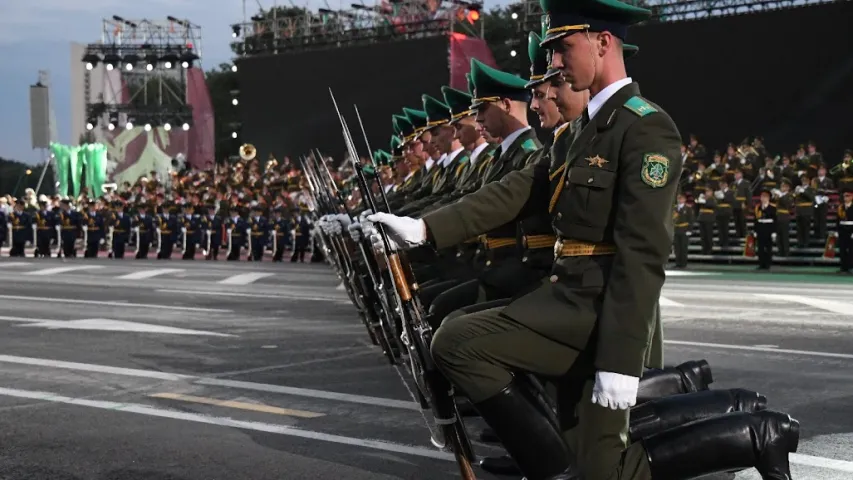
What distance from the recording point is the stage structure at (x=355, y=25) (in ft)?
120

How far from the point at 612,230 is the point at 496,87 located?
307cm

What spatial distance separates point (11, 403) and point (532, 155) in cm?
440

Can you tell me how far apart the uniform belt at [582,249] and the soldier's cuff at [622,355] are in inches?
13.9

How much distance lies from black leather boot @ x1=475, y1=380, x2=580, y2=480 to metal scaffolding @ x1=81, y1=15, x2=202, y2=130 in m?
45.1

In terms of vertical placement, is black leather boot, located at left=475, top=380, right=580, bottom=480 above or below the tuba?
below

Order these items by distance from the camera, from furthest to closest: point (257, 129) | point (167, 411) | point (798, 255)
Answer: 1. point (257, 129)
2. point (798, 255)
3. point (167, 411)

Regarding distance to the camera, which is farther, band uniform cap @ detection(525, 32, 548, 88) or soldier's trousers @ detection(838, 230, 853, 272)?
soldier's trousers @ detection(838, 230, 853, 272)

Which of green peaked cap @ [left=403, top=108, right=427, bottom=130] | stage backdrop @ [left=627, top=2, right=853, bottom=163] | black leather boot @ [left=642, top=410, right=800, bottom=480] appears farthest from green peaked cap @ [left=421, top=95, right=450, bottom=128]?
stage backdrop @ [left=627, top=2, right=853, bottom=163]

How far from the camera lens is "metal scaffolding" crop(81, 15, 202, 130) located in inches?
1876

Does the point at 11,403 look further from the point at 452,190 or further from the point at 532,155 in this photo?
the point at 532,155

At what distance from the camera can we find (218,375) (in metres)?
9.17

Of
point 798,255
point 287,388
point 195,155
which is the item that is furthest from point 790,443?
point 195,155

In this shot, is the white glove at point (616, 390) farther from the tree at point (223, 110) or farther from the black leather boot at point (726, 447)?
the tree at point (223, 110)

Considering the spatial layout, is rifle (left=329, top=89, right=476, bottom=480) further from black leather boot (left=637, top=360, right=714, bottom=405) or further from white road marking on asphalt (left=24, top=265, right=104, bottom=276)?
white road marking on asphalt (left=24, top=265, right=104, bottom=276)
